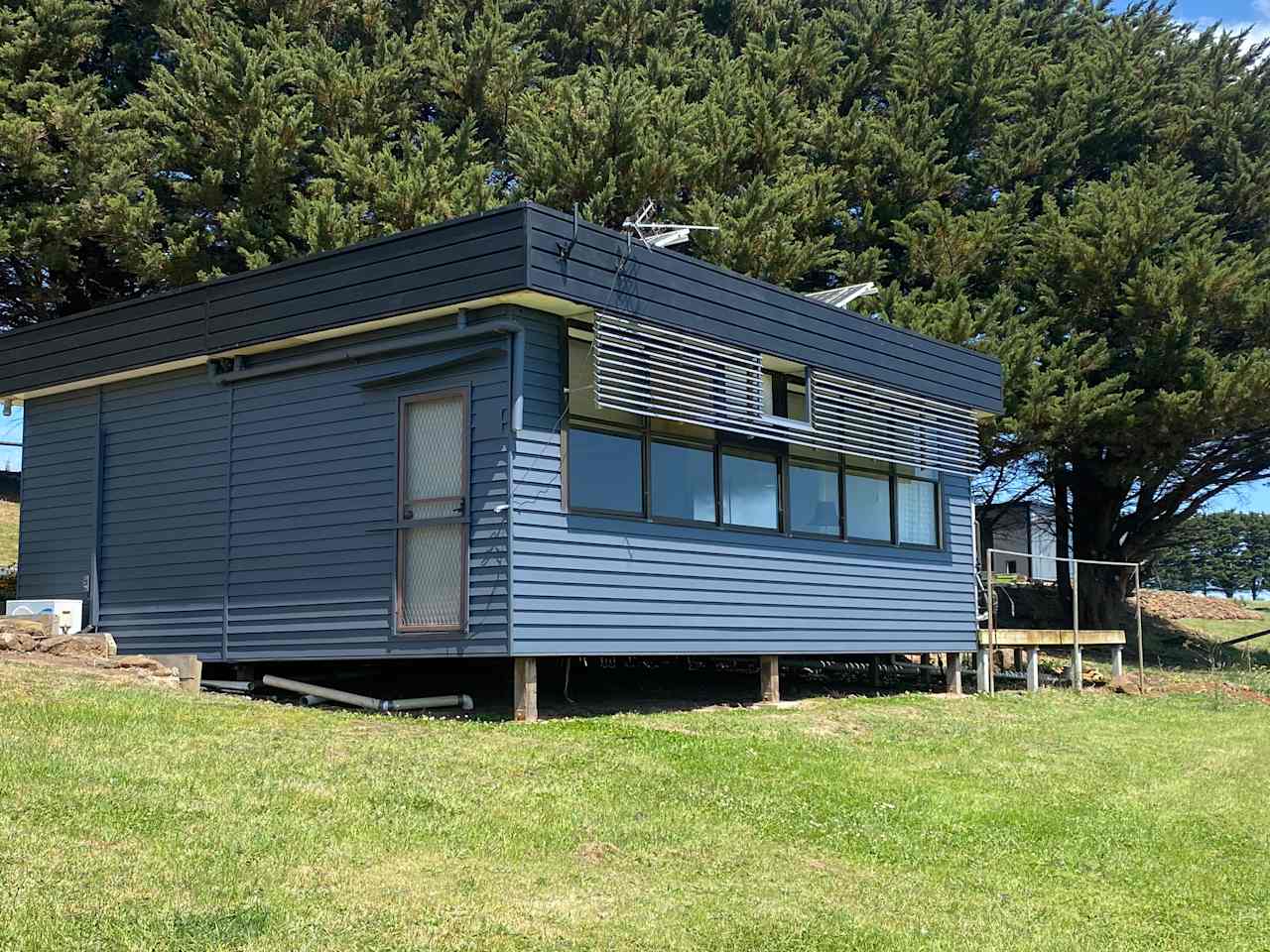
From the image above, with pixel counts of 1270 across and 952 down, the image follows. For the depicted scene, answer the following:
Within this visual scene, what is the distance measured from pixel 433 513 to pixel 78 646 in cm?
327

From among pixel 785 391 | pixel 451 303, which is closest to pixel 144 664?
pixel 451 303

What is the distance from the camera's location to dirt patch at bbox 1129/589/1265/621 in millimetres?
32094

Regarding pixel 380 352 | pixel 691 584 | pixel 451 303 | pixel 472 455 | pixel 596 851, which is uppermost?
pixel 451 303

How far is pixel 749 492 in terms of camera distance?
12.0 meters

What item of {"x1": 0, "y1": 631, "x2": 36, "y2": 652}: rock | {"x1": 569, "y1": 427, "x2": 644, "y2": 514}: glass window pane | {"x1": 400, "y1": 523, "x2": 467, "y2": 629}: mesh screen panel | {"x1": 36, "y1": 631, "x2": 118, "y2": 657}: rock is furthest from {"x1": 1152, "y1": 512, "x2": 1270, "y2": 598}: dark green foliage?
{"x1": 0, "y1": 631, "x2": 36, "y2": 652}: rock

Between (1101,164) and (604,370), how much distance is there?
1884 cm

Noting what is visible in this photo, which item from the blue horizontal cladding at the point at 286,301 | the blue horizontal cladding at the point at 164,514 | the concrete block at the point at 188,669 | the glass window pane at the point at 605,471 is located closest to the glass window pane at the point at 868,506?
the glass window pane at the point at 605,471

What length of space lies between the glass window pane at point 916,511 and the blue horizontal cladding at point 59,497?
7.94m

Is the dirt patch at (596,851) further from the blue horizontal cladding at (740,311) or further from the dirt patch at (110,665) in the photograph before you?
the dirt patch at (110,665)

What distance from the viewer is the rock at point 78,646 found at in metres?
10.6

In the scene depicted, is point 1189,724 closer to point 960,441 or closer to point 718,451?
point 960,441

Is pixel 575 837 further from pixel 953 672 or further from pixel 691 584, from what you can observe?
pixel 953 672

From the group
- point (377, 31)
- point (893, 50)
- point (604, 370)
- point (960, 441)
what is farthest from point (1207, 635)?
point (604, 370)

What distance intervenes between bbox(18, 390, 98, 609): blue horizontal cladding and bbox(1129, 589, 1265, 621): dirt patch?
24348 mm
